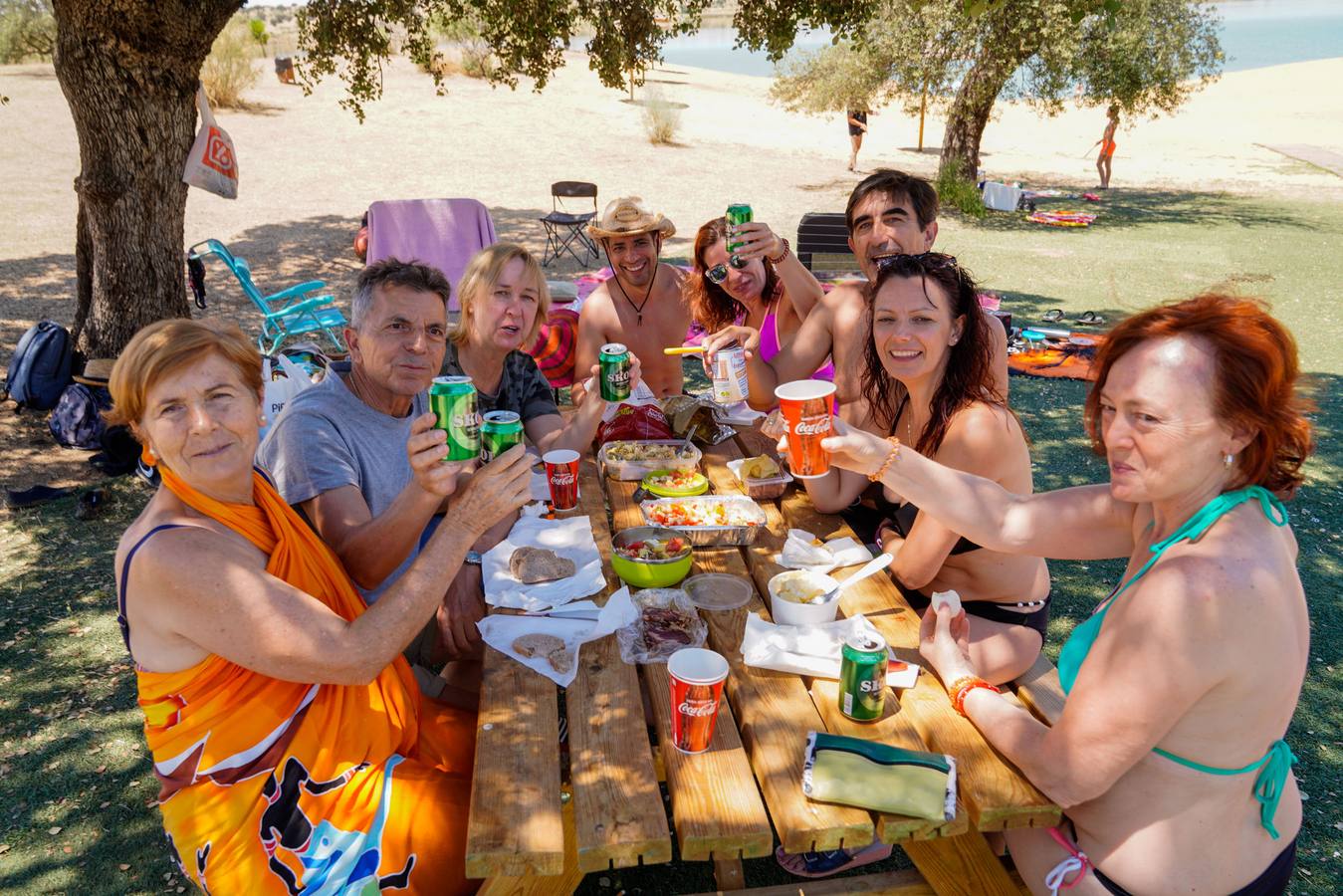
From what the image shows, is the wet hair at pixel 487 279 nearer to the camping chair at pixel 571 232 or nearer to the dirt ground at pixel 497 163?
the dirt ground at pixel 497 163

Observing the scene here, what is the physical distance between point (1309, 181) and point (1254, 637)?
24.0 metres

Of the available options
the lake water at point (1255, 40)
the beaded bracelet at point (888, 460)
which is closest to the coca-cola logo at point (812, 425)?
the beaded bracelet at point (888, 460)

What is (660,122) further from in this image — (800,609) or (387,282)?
(800,609)

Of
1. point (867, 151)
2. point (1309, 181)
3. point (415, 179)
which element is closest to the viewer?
point (415, 179)

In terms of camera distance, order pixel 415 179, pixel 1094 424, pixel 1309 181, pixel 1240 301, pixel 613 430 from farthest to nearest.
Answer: pixel 1309 181 → pixel 415 179 → pixel 613 430 → pixel 1094 424 → pixel 1240 301

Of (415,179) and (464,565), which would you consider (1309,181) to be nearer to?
(415,179)

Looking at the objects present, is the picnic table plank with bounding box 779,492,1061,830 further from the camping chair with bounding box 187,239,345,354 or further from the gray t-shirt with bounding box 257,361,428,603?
the camping chair with bounding box 187,239,345,354

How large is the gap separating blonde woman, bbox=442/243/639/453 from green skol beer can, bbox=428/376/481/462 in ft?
4.65

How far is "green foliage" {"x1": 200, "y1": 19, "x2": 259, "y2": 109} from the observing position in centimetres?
2288

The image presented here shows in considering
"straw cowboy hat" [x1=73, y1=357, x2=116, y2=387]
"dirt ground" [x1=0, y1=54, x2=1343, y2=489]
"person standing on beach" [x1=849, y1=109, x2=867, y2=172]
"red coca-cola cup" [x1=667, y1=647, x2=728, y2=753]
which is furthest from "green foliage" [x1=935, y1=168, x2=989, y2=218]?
"red coca-cola cup" [x1=667, y1=647, x2=728, y2=753]

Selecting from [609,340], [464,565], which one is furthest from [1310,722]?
A: [609,340]

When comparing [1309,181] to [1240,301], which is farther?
[1309,181]

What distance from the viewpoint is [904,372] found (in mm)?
2891

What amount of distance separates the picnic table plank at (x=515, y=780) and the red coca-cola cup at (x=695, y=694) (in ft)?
0.96
